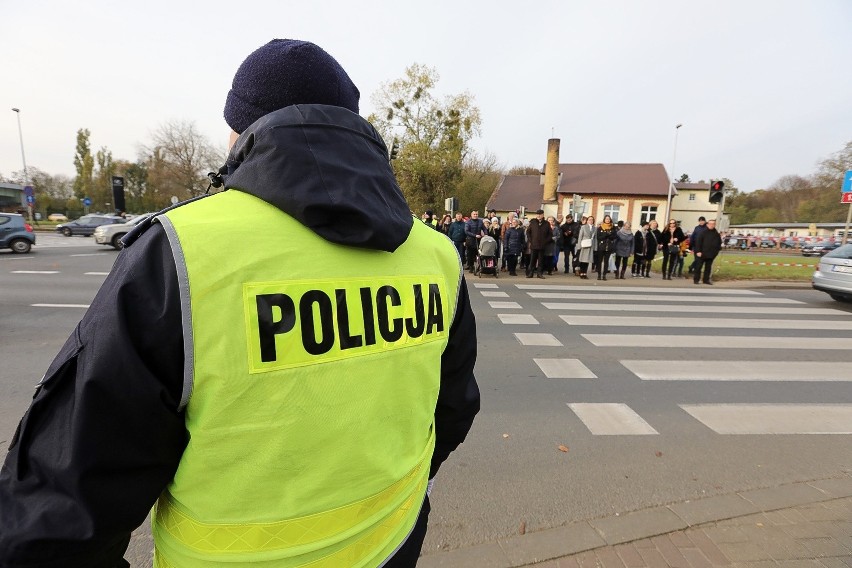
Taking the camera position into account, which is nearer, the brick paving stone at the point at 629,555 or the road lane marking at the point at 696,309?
the brick paving stone at the point at 629,555

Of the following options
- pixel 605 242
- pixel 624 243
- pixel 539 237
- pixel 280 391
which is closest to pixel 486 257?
pixel 539 237

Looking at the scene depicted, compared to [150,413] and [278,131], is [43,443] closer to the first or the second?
[150,413]

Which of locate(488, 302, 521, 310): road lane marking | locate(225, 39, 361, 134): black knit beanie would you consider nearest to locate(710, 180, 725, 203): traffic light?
locate(488, 302, 521, 310): road lane marking

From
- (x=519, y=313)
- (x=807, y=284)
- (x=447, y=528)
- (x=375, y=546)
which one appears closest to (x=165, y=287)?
(x=375, y=546)

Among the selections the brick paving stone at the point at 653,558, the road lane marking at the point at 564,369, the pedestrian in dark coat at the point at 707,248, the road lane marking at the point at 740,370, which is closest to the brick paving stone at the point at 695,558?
the brick paving stone at the point at 653,558

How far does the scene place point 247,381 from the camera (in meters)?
0.85

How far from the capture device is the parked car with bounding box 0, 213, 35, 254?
1638 centimetres

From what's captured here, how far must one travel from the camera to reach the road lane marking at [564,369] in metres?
5.16

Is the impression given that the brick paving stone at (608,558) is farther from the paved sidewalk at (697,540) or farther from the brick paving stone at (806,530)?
the brick paving stone at (806,530)

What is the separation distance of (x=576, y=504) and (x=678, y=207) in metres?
54.4

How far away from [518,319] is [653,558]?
222 inches

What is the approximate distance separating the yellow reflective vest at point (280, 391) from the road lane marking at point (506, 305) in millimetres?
7941

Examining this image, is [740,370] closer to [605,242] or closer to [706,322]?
[706,322]

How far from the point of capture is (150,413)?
2.78ft
